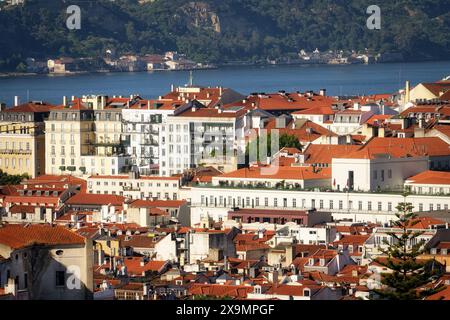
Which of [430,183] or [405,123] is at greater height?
[405,123]

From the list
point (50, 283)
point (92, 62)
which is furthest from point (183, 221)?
point (92, 62)

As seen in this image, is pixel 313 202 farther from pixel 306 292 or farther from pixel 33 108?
pixel 33 108

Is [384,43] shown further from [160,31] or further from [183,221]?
[183,221]

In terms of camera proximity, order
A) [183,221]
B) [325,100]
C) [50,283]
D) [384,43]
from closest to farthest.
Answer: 1. [50,283]
2. [183,221]
3. [325,100]
4. [384,43]

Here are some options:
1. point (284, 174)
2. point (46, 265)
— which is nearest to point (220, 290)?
point (46, 265)

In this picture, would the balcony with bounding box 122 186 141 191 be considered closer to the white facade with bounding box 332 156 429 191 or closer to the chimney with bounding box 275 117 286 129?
the white facade with bounding box 332 156 429 191

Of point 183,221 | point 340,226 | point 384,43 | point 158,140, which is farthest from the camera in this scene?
point 384,43
